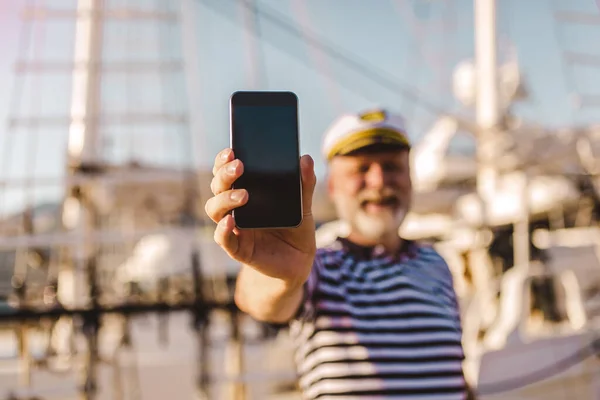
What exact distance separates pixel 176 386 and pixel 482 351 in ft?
11.1

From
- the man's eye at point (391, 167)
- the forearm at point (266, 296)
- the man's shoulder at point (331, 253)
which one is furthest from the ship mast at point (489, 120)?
the forearm at point (266, 296)

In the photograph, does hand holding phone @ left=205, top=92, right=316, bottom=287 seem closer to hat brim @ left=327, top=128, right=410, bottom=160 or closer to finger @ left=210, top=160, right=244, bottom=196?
A: finger @ left=210, top=160, right=244, bottom=196

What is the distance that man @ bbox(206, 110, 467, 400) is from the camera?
1283 mm

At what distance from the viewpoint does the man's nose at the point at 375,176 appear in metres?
1.56

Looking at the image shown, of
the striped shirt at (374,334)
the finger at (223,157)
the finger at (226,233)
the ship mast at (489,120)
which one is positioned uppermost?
the ship mast at (489,120)

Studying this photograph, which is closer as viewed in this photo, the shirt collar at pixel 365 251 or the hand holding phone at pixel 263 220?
the hand holding phone at pixel 263 220

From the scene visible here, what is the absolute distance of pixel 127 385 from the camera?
20.2 feet

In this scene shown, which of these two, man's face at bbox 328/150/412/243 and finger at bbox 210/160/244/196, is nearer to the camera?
finger at bbox 210/160/244/196

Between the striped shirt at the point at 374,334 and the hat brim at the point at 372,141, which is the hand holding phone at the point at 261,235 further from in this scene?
the hat brim at the point at 372,141

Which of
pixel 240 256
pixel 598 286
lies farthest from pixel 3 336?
pixel 240 256

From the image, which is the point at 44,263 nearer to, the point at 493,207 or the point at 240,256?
the point at 493,207

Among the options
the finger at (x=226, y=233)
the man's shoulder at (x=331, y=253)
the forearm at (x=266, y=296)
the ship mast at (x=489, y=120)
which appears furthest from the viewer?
the ship mast at (x=489, y=120)

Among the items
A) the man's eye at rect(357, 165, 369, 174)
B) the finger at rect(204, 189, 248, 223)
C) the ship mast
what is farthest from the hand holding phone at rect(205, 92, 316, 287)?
the ship mast

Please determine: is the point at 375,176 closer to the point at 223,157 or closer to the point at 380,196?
the point at 380,196
